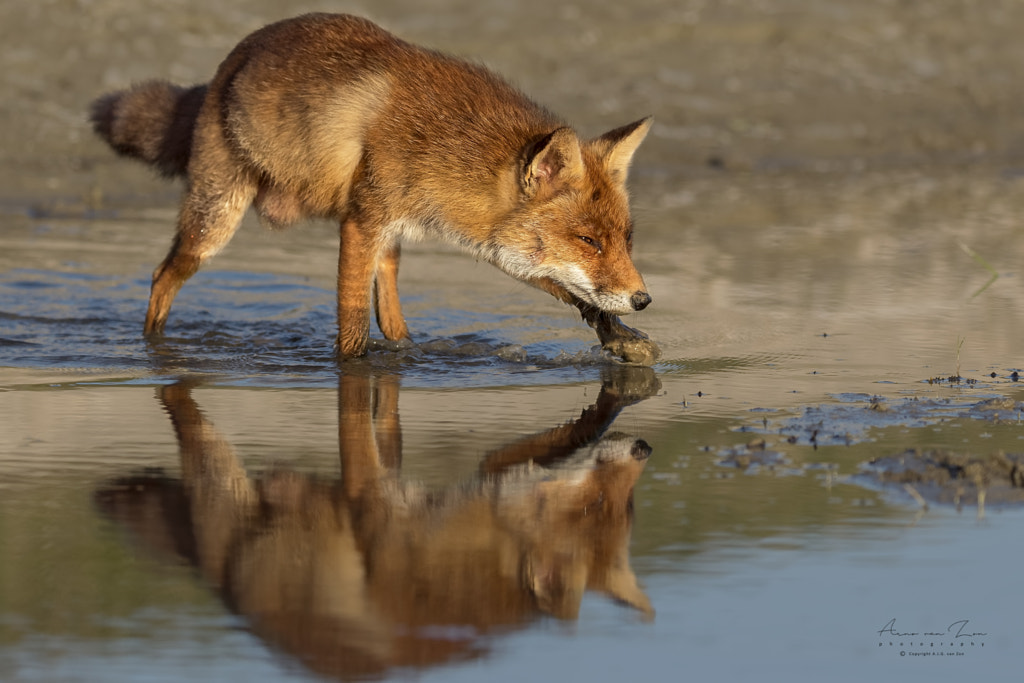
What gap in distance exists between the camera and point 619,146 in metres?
6.86

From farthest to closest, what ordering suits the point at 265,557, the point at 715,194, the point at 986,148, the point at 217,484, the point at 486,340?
the point at 986,148, the point at 715,194, the point at 486,340, the point at 217,484, the point at 265,557

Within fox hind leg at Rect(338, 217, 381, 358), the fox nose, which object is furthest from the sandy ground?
the fox nose

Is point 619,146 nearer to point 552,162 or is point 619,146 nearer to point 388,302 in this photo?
point 552,162

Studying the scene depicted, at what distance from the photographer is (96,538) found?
429 centimetres

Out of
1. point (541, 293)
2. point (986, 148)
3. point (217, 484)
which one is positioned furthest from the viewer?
point (986, 148)

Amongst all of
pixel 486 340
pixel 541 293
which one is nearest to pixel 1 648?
pixel 486 340

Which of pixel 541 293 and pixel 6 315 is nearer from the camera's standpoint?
pixel 6 315

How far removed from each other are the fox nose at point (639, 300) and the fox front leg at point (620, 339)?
352mm

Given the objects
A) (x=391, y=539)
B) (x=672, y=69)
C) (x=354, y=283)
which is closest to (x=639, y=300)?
(x=354, y=283)

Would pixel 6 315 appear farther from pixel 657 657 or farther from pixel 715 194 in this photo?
pixel 715 194

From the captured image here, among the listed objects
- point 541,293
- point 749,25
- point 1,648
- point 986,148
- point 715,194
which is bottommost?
point 1,648

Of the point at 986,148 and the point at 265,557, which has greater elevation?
the point at 986,148

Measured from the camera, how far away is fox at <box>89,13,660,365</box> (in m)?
6.70

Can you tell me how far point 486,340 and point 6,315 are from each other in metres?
2.72
